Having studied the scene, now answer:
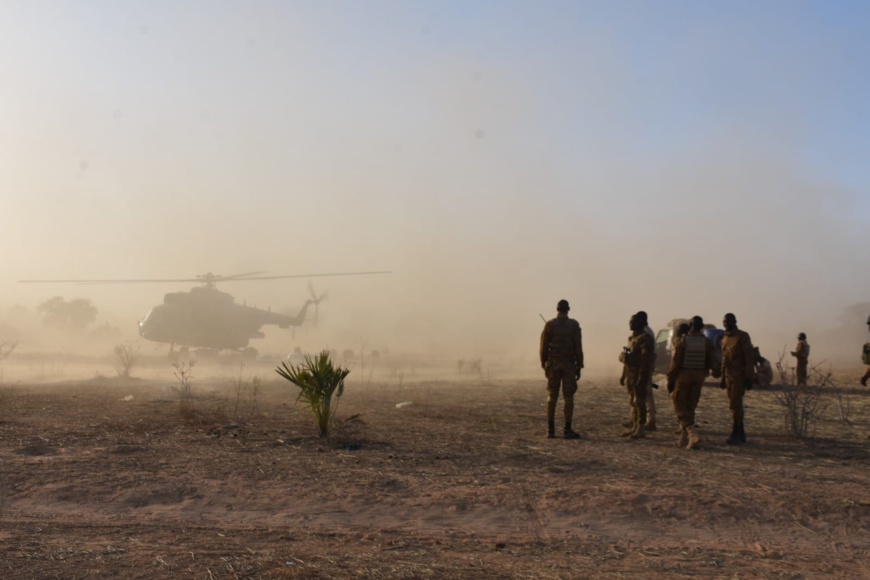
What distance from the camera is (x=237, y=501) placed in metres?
5.86

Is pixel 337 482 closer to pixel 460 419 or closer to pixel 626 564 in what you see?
pixel 626 564

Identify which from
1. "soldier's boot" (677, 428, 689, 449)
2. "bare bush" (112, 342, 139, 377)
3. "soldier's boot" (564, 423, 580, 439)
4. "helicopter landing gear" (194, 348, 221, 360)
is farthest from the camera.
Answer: "helicopter landing gear" (194, 348, 221, 360)

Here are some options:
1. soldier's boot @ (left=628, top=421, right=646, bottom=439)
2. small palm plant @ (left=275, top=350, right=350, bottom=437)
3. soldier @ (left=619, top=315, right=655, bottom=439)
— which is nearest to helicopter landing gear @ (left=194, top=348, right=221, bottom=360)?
small palm plant @ (left=275, top=350, right=350, bottom=437)

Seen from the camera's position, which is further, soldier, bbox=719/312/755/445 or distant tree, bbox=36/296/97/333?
distant tree, bbox=36/296/97/333

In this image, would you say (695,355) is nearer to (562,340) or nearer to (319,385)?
(562,340)

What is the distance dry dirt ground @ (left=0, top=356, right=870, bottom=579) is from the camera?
14.3 feet

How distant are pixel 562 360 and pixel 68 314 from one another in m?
78.9

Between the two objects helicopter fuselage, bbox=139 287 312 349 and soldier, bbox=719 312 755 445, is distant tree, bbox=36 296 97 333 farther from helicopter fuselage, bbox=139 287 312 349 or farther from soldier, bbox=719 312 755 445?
soldier, bbox=719 312 755 445

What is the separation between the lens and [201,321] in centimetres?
3167

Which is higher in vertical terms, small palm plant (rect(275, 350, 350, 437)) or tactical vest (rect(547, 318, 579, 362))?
tactical vest (rect(547, 318, 579, 362))

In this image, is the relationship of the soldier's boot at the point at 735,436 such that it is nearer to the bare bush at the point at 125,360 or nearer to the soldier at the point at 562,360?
the soldier at the point at 562,360

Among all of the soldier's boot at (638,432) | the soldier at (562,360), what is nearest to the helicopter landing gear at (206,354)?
the soldier at (562,360)

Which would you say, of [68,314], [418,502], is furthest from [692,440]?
[68,314]

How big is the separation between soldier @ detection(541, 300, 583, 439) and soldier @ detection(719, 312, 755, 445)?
6.48 feet
